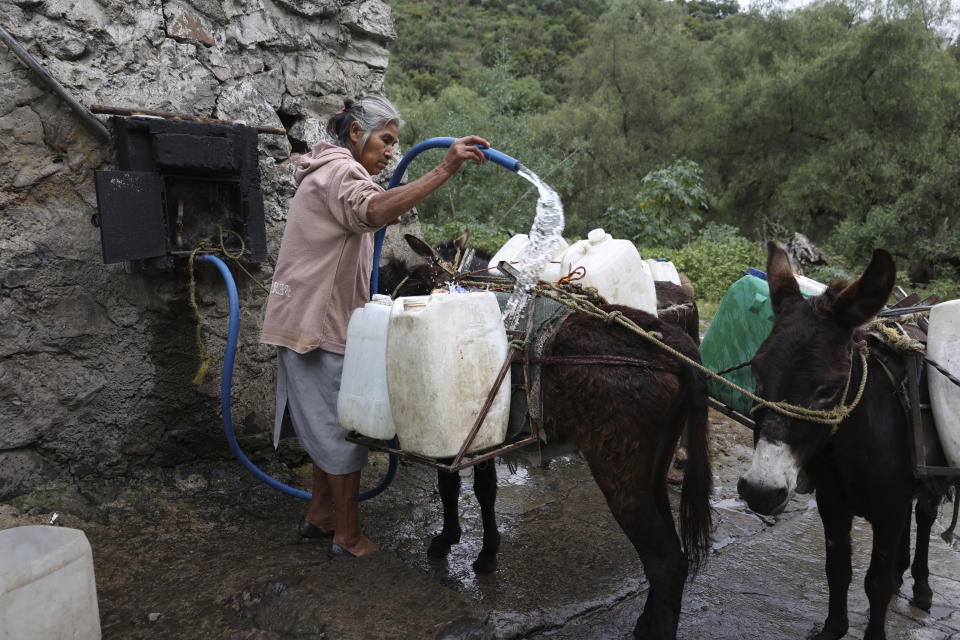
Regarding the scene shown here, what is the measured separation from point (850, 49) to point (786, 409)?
21.9 meters

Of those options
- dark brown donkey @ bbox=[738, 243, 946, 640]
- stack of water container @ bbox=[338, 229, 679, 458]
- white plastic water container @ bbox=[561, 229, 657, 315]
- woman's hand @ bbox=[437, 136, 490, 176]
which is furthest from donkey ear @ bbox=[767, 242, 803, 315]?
woman's hand @ bbox=[437, 136, 490, 176]

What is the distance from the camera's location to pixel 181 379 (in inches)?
141

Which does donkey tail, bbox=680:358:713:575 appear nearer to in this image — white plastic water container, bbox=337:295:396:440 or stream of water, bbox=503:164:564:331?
stream of water, bbox=503:164:564:331

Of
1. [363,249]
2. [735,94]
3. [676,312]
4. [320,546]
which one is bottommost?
[320,546]

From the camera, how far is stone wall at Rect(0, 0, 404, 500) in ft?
10.2

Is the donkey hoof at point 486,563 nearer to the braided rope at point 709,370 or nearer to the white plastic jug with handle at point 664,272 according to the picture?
the braided rope at point 709,370

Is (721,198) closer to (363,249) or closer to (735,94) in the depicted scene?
(735,94)

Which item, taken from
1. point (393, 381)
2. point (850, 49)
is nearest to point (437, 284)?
point (393, 381)

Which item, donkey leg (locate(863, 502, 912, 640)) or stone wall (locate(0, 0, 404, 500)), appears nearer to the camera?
donkey leg (locate(863, 502, 912, 640))

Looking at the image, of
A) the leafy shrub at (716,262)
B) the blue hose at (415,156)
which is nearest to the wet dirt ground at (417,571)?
the blue hose at (415,156)

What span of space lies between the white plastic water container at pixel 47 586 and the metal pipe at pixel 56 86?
1.92m

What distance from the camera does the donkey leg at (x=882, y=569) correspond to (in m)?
2.34

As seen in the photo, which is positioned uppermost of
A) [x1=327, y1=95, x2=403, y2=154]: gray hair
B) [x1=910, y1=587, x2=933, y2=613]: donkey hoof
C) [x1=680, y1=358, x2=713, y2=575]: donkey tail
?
[x1=327, y1=95, x2=403, y2=154]: gray hair

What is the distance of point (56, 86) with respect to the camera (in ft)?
10.0
